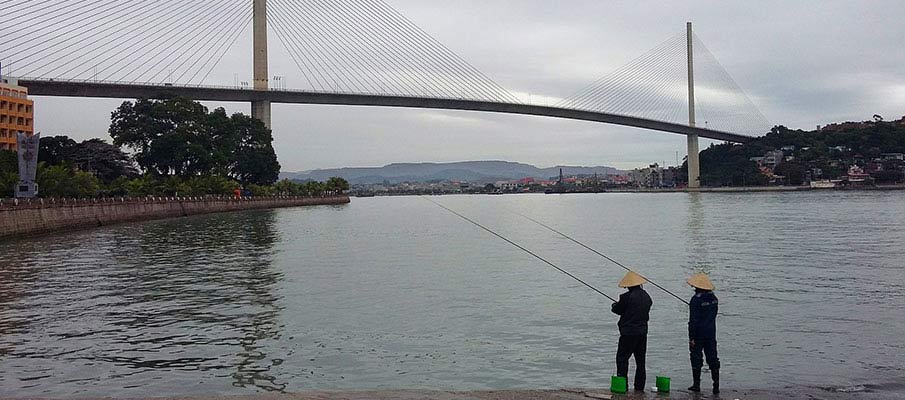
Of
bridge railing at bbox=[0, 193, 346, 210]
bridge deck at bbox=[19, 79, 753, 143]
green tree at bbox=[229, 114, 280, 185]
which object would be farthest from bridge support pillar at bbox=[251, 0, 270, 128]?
bridge railing at bbox=[0, 193, 346, 210]

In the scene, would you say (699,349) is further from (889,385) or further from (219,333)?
(219,333)

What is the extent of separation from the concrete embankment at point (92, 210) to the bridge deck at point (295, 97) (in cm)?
1170

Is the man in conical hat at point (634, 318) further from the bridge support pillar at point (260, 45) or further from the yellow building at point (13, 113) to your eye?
the bridge support pillar at point (260, 45)

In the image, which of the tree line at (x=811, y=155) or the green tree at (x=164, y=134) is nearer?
the green tree at (x=164, y=134)

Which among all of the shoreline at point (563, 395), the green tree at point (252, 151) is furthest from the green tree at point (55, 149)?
the shoreline at point (563, 395)

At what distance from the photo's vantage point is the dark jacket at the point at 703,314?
319 inches

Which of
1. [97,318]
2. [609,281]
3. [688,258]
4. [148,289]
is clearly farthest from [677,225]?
[97,318]

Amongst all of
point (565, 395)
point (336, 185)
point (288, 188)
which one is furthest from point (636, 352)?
point (336, 185)

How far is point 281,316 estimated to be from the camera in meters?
14.7

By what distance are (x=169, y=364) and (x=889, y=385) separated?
8.80m

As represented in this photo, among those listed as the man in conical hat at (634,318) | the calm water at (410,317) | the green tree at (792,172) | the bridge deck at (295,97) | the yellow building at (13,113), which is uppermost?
the bridge deck at (295,97)

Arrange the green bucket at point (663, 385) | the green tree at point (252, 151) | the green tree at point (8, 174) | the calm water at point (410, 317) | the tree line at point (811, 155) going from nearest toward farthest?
the green bucket at point (663, 385), the calm water at point (410, 317), the green tree at point (8, 174), the green tree at point (252, 151), the tree line at point (811, 155)

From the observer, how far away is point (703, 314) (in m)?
8.15

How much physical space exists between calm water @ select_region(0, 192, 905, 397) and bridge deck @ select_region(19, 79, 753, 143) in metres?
48.2
